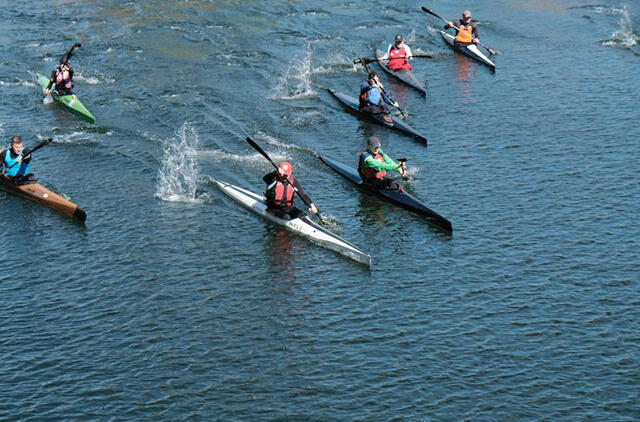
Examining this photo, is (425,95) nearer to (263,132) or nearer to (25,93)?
(263,132)

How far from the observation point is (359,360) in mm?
18375

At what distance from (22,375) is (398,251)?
10.2m

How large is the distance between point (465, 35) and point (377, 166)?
18.0 m

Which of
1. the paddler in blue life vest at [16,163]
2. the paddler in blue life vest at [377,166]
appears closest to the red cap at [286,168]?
the paddler in blue life vest at [377,166]

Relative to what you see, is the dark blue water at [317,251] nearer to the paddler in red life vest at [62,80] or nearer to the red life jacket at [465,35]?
the paddler in red life vest at [62,80]

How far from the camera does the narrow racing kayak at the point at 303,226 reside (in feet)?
73.3

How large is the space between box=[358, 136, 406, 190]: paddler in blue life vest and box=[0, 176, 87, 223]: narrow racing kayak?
8.52 meters

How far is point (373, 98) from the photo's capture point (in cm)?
3278

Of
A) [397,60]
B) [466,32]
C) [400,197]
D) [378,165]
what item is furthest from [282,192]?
[466,32]

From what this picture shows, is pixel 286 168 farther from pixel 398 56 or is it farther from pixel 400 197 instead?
pixel 398 56

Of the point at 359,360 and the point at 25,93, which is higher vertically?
the point at 25,93

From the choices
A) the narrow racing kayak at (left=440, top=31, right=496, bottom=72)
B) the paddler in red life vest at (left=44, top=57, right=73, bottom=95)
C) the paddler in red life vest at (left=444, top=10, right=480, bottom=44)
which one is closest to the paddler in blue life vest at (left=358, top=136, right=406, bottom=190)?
the paddler in red life vest at (left=44, top=57, right=73, bottom=95)

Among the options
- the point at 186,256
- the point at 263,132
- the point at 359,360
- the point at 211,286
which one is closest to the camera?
the point at 359,360

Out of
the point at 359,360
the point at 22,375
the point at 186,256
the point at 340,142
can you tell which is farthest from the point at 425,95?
the point at 22,375
